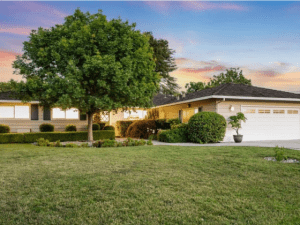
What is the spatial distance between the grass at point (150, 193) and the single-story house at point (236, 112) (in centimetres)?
882

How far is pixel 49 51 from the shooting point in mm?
13172

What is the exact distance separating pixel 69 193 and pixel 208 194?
2395 mm

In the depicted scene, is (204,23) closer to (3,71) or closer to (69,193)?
(69,193)

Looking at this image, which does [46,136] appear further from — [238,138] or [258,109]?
[258,109]

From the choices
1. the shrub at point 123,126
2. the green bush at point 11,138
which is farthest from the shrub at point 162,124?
the green bush at point 11,138

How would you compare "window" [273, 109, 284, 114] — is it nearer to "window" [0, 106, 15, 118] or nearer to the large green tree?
"window" [0, 106, 15, 118]

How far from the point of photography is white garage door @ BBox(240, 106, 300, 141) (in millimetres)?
15719

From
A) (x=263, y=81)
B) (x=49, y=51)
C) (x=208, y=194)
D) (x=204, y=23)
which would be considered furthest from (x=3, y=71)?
(x=263, y=81)

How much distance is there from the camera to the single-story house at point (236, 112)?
15.3 metres

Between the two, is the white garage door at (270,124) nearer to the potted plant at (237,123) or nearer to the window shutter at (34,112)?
the potted plant at (237,123)

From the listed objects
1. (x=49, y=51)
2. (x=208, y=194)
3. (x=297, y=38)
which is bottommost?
(x=208, y=194)

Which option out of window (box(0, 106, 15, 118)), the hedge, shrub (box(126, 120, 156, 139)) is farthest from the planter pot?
window (box(0, 106, 15, 118))

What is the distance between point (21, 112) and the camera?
18344 mm

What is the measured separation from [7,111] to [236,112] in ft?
52.1
